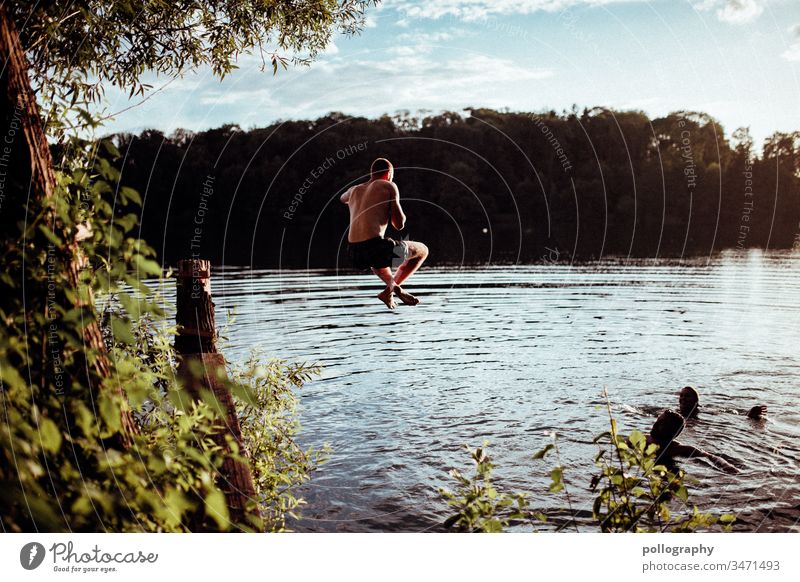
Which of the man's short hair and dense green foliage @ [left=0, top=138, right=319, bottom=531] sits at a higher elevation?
the man's short hair

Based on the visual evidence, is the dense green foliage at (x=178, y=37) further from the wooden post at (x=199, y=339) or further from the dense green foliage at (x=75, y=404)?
the dense green foliage at (x=75, y=404)

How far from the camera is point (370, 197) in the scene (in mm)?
8508

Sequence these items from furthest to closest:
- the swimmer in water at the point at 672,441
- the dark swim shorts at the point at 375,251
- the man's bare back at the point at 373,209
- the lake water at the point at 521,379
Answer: the swimmer in water at the point at 672,441, the dark swim shorts at the point at 375,251, the lake water at the point at 521,379, the man's bare back at the point at 373,209

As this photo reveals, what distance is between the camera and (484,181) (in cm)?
3322

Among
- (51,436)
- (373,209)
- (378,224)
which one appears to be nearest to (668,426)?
(378,224)

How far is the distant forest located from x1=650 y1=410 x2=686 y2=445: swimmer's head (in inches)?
126

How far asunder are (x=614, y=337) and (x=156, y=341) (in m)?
14.9

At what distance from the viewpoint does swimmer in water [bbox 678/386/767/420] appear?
34.2ft

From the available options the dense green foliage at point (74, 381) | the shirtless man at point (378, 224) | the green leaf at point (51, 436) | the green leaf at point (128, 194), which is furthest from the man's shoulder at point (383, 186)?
the green leaf at point (51, 436)

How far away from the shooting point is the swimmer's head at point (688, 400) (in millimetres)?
10406

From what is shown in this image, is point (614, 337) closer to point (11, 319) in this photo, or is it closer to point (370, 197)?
point (370, 197)

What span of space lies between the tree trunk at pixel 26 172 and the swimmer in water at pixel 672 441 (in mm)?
7645

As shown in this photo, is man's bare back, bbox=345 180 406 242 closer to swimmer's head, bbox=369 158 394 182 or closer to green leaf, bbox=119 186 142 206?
swimmer's head, bbox=369 158 394 182

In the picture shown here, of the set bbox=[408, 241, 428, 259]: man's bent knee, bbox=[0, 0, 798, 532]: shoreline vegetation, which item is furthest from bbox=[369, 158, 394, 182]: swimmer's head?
bbox=[0, 0, 798, 532]: shoreline vegetation
